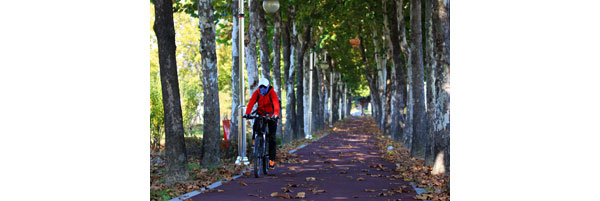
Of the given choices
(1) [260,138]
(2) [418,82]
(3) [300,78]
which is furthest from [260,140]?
(3) [300,78]

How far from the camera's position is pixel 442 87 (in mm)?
12820

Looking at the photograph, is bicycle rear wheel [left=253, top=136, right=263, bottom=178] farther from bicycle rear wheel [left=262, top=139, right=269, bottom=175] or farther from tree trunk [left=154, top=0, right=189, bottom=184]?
tree trunk [left=154, top=0, right=189, bottom=184]

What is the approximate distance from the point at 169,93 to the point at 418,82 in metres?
8.55

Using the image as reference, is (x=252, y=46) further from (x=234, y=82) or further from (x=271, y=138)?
(x=271, y=138)

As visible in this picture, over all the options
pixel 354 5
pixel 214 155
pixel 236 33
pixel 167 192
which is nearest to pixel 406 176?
pixel 214 155

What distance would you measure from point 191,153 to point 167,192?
28.1 ft

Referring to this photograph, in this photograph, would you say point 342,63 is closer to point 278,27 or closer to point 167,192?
point 278,27

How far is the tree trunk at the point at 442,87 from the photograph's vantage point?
493 inches

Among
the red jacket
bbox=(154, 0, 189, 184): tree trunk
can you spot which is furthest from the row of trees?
the red jacket

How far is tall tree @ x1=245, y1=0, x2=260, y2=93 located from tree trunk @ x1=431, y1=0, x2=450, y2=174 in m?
7.44

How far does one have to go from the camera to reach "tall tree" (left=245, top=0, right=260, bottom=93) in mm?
19359

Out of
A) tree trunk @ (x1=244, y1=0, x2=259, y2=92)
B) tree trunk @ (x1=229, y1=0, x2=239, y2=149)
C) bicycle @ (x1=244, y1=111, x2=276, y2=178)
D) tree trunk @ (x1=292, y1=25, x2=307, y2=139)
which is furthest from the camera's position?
tree trunk @ (x1=292, y1=25, x2=307, y2=139)

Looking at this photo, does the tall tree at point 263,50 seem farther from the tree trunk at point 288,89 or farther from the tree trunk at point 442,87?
the tree trunk at point 442,87

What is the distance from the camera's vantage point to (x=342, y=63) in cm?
5622
